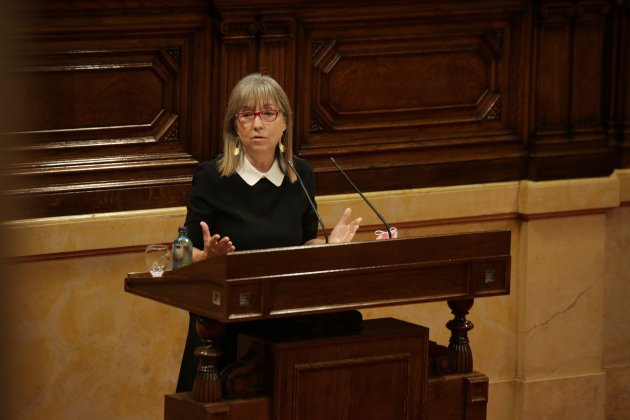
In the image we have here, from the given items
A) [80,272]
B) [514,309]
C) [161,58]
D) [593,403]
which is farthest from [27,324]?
[593,403]

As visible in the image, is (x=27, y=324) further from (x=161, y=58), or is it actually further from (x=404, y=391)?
(x=404, y=391)

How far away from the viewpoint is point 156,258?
11.1 ft

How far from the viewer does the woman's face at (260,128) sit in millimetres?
3416

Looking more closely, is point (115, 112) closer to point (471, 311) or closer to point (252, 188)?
point (252, 188)

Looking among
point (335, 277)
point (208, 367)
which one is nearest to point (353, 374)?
point (335, 277)

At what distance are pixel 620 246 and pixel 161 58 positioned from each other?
2.70m

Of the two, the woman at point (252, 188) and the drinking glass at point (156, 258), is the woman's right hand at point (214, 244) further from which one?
the drinking glass at point (156, 258)

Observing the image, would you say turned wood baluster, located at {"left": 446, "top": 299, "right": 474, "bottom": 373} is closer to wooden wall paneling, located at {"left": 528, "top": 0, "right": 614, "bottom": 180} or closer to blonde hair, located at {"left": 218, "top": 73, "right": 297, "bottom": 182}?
blonde hair, located at {"left": 218, "top": 73, "right": 297, "bottom": 182}

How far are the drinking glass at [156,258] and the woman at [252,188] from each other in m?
0.10

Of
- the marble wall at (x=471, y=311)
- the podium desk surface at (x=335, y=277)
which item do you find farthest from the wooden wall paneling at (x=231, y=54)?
the podium desk surface at (x=335, y=277)

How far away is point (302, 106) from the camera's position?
17.2ft

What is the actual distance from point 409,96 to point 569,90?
0.89 m

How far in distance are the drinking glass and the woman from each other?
102 millimetres

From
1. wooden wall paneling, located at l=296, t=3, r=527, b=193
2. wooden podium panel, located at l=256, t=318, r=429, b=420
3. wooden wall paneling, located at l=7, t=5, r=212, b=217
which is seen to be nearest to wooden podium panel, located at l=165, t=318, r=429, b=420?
wooden podium panel, located at l=256, t=318, r=429, b=420
